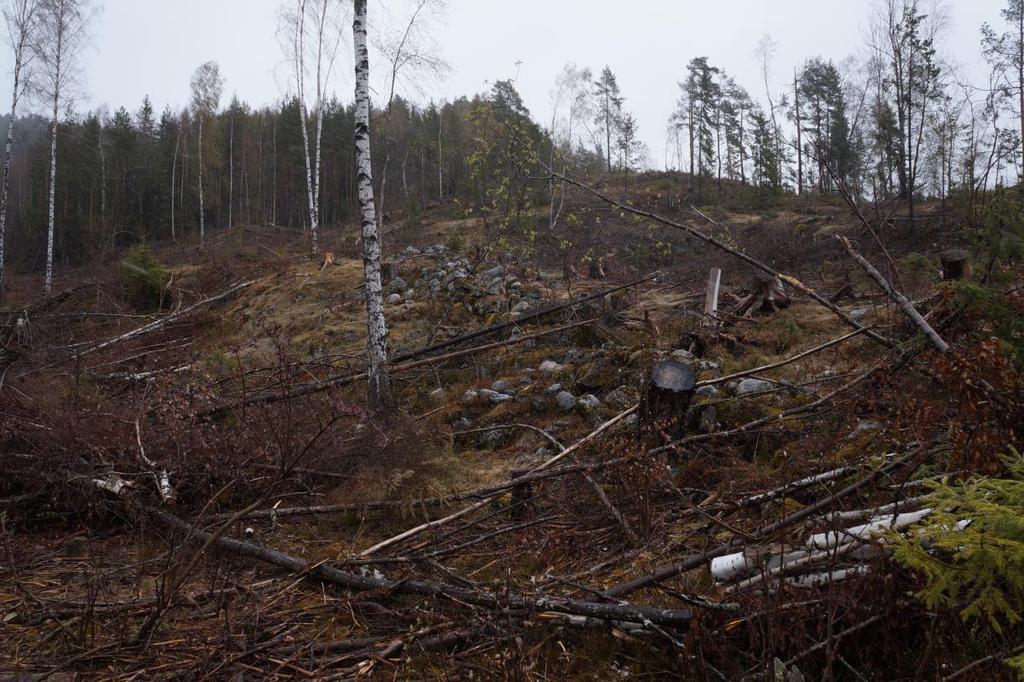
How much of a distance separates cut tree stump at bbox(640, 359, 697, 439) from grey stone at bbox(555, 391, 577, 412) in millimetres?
1562

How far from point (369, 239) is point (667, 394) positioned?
4.46m

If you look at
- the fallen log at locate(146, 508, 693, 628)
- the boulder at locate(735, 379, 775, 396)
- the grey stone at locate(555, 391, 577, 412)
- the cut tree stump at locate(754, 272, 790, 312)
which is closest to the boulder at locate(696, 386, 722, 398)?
the boulder at locate(735, 379, 775, 396)

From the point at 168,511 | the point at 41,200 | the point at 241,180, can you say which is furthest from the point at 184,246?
the point at 168,511

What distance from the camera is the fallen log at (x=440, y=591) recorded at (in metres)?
2.29

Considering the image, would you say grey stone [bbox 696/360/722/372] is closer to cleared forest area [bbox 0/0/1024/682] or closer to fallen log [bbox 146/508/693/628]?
cleared forest area [bbox 0/0/1024/682]

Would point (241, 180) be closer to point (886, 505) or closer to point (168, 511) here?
point (168, 511)

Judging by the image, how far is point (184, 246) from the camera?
103ft

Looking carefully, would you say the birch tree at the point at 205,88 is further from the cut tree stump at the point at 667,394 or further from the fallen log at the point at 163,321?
the cut tree stump at the point at 667,394

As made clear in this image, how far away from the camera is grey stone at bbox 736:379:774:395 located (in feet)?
16.7

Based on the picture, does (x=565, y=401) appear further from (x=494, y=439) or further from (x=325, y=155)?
(x=325, y=155)

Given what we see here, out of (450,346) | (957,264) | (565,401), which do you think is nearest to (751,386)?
(565,401)

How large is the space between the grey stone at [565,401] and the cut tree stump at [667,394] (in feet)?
5.12

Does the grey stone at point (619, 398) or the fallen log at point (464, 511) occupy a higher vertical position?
the grey stone at point (619, 398)

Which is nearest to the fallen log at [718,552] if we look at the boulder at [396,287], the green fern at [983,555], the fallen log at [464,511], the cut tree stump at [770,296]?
the green fern at [983,555]
